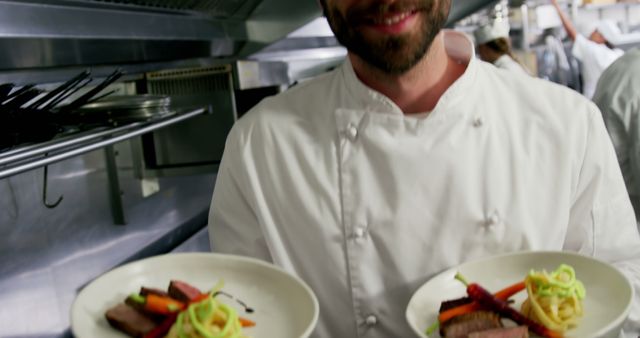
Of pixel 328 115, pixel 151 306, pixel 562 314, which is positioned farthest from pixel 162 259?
pixel 562 314

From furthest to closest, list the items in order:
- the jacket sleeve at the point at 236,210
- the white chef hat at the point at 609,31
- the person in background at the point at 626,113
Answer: the white chef hat at the point at 609,31 < the person in background at the point at 626,113 < the jacket sleeve at the point at 236,210

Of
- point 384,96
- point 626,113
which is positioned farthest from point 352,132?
point 626,113

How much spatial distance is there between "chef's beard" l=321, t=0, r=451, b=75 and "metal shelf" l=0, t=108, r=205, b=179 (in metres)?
0.57

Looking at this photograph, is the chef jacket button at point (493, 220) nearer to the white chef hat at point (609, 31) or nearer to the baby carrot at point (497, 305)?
the baby carrot at point (497, 305)

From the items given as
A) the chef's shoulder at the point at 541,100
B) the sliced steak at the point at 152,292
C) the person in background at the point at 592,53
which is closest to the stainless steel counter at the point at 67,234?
the sliced steak at the point at 152,292

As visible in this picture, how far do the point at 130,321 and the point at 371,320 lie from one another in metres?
0.48

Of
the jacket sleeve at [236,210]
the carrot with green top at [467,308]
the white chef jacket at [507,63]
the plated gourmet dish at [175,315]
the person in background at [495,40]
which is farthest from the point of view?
the person in background at [495,40]

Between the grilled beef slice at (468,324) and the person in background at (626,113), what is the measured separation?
1548 mm

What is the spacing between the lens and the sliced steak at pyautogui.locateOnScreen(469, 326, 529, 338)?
31.1 inches

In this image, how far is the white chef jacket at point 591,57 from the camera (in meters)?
5.39

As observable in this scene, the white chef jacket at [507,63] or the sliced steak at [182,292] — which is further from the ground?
the sliced steak at [182,292]

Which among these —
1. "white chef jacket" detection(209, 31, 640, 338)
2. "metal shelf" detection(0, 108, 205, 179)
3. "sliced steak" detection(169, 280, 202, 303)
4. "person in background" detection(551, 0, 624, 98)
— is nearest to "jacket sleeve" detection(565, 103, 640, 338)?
"white chef jacket" detection(209, 31, 640, 338)

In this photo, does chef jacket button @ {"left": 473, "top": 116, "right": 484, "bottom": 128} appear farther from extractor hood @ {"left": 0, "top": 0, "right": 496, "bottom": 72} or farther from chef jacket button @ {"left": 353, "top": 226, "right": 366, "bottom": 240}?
extractor hood @ {"left": 0, "top": 0, "right": 496, "bottom": 72}

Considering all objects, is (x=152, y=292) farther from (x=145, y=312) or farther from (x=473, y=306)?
(x=473, y=306)
